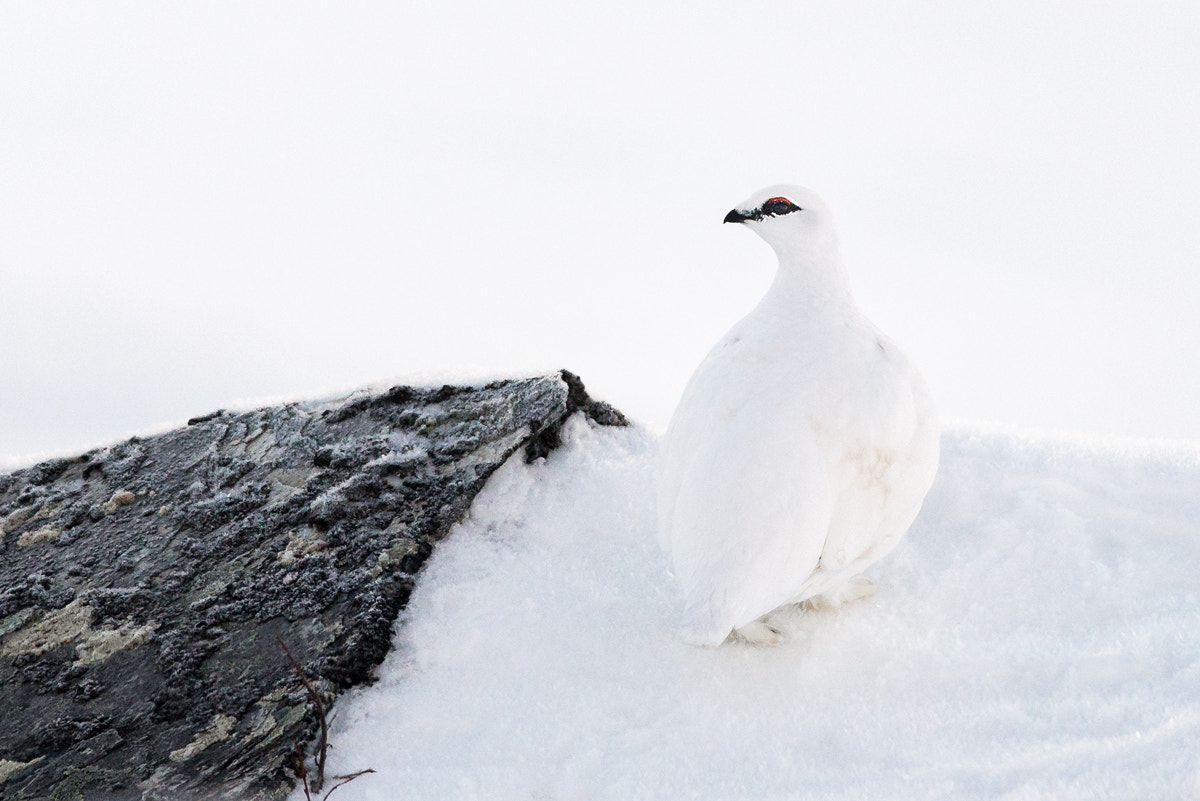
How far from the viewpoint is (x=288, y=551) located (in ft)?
11.6

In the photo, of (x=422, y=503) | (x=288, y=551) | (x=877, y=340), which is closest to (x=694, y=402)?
(x=877, y=340)

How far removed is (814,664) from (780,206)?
1634 mm

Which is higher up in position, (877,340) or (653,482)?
(877,340)

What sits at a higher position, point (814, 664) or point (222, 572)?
point (222, 572)

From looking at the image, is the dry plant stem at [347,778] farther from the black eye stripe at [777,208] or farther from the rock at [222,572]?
the black eye stripe at [777,208]

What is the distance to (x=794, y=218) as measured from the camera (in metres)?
3.48

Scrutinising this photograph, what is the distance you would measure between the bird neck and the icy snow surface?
1027 mm

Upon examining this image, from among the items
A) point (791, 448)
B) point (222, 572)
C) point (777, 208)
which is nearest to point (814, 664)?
point (791, 448)

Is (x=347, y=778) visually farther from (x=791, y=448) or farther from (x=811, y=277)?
(x=811, y=277)

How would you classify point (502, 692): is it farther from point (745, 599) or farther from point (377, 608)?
point (745, 599)

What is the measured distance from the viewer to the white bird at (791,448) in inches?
111

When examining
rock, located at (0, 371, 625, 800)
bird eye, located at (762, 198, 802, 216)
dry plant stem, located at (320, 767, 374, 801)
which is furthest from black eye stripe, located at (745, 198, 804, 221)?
dry plant stem, located at (320, 767, 374, 801)

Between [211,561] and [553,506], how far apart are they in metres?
1.34

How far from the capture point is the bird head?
3.48 meters
